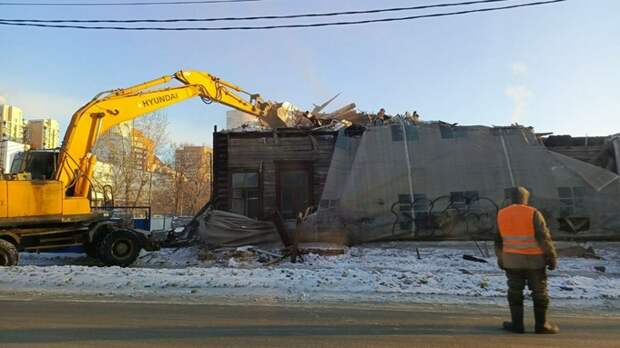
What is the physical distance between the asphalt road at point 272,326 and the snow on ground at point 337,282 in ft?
3.45

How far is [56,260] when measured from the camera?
15.2 metres

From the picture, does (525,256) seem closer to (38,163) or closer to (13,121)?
(38,163)

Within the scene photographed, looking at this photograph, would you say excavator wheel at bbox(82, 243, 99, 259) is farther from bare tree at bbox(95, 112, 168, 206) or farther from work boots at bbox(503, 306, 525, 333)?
bare tree at bbox(95, 112, 168, 206)

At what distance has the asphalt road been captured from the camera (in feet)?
19.5

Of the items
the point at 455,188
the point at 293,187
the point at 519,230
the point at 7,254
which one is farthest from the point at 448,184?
the point at 7,254

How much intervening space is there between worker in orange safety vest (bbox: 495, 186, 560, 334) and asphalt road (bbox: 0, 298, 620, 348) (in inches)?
11.3

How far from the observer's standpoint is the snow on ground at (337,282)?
934cm

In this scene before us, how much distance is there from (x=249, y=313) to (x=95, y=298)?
315cm

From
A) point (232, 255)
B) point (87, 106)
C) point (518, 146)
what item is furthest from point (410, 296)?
point (87, 106)

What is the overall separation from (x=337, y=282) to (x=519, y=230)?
4570 millimetres

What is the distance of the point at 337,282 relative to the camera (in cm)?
1017

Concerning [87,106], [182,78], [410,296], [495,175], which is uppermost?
[182,78]

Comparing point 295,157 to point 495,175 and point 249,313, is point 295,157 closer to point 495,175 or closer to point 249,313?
point 495,175

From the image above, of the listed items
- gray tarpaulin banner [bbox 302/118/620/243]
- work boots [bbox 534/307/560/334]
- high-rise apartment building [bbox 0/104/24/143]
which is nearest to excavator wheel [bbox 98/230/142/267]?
gray tarpaulin banner [bbox 302/118/620/243]
